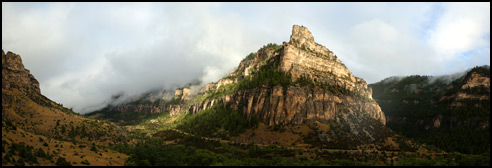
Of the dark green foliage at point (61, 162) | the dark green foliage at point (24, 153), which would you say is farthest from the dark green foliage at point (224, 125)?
the dark green foliage at point (24, 153)

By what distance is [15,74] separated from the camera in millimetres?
145750

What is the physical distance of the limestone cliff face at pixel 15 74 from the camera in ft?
443

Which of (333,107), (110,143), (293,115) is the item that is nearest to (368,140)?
(333,107)

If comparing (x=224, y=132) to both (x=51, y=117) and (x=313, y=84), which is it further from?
(x=51, y=117)

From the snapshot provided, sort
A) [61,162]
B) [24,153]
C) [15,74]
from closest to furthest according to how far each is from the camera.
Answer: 1. [24,153]
2. [61,162]
3. [15,74]

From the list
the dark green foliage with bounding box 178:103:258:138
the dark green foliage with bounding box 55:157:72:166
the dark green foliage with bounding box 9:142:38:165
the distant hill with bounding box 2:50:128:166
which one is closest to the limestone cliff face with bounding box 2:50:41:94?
the distant hill with bounding box 2:50:128:166

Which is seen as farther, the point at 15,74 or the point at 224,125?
the point at 224,125

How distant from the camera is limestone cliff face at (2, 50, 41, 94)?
13512cm

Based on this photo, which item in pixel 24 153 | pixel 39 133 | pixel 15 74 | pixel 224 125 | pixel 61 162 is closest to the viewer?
pixel 24 153

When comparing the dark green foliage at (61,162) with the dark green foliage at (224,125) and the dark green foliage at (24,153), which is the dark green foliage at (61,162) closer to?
the dark green foliage at (24,153)

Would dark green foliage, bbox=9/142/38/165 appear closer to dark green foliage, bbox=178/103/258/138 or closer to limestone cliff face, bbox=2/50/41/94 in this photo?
limestone cliff face, bbox=2/50/41/94

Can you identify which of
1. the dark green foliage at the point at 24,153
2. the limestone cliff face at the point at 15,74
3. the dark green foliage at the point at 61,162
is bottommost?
the dark green foliage at the point at 61,162

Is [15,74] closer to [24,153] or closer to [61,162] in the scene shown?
[24,153]

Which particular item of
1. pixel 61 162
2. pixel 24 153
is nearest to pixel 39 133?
pixel 24 153
